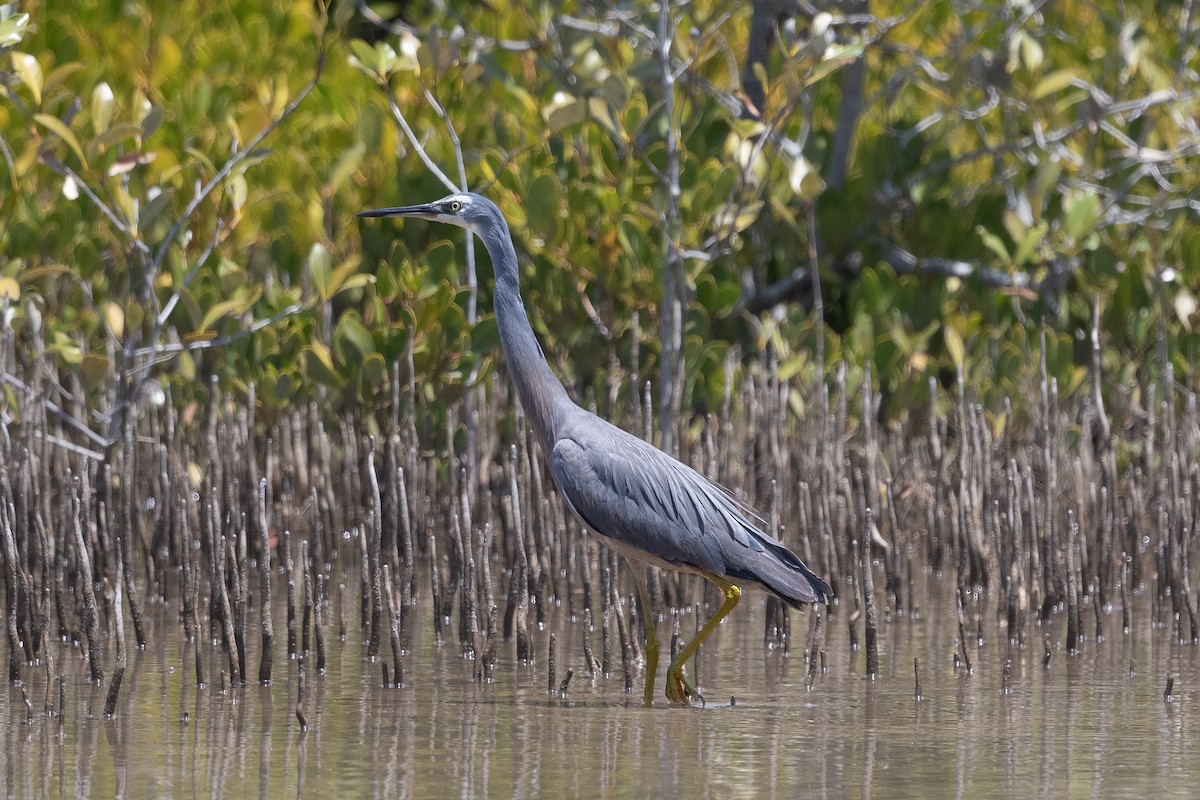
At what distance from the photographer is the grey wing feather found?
4859 mm

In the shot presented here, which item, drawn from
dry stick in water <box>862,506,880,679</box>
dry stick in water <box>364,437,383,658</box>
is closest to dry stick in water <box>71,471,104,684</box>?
dry stick in water <box>364,437,383,658</box>

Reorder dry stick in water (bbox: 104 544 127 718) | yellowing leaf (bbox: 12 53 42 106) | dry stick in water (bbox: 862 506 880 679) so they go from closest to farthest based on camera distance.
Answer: dry stick in water (bbox: 104 544 127 718)
dry stick in water (bbox: 862 506 880 679)
yellowing leaf (bbox: 12 53 42 106)

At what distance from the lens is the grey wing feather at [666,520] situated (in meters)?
4.86

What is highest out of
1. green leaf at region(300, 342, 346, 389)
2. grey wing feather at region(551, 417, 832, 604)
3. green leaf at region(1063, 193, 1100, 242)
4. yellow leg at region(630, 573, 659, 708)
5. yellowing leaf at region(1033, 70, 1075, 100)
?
yellowing leaf at region(1033, 70, 1075, 100)

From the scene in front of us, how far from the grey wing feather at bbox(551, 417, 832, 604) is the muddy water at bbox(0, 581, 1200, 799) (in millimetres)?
340

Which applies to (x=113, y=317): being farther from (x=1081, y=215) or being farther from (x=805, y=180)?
(x=1081, y=215)

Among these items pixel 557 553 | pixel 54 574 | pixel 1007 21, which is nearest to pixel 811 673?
pixel 557 553

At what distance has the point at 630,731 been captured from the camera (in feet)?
14.4

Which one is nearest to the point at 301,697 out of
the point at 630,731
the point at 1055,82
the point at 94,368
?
the point at 630,731

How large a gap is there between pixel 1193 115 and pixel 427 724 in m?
5.77

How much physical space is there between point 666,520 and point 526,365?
0.71 m

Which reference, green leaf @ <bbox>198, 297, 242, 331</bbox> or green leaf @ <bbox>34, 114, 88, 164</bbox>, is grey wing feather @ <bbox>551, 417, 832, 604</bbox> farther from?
green leaf @ <bbox>34, 114, 88, 164</bbox>

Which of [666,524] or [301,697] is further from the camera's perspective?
[666,524]

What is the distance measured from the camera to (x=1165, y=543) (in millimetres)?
5742
